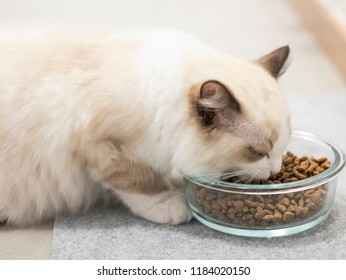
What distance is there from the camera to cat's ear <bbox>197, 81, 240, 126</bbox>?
1257 millimetres

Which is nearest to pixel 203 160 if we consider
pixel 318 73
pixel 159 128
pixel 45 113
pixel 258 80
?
pixel 159 128

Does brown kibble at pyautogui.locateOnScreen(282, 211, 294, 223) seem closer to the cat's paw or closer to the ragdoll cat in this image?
the ragdoll cat

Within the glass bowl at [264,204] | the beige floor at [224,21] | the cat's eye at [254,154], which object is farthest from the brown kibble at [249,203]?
the beige floor at [224,21]

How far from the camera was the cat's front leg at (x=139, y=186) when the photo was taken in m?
1.45

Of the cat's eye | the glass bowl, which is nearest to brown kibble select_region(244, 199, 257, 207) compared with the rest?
the glass bowl

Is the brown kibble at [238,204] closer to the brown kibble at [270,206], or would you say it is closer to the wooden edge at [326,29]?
the brown kibble at [270,206]

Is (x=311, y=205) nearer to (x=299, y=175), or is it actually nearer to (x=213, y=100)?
(x=299, y=175)

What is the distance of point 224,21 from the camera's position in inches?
128

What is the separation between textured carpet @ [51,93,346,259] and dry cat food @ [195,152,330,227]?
0.17ft

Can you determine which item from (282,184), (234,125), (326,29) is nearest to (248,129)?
(234,125)

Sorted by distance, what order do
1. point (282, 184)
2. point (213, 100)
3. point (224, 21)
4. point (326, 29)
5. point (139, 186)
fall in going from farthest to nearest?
point (224, 21) → point (326, 29) → point (139, 186) → point (282, 184) → point (213, 100)

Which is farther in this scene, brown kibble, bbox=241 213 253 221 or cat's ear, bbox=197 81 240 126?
brown kibble, bbox=241 213 253 221

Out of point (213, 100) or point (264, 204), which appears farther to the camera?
point (264, 204)

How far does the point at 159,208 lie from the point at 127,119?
0.27 metres
